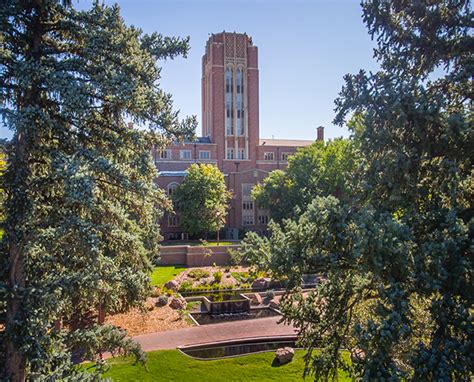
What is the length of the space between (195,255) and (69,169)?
1091 inches

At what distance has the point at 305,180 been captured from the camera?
127 ft

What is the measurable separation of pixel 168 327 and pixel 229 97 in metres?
42.3

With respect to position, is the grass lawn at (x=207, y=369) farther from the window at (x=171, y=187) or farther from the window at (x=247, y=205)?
the window at (x=247, y=205)

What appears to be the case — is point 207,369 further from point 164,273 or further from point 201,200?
point 201,200


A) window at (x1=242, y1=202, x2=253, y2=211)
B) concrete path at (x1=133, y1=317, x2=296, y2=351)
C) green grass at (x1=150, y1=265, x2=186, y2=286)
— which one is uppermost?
window at (x1=242, y1=202, x2=253, y2=211)

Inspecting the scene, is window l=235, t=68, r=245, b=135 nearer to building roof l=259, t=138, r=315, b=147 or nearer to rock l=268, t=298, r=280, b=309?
building roof l=259, t=138, r=315, b=147

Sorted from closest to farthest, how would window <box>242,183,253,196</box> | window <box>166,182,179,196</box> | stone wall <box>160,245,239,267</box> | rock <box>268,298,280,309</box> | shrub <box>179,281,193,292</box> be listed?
rock <box>268,298,280,309</box>, shrub <box>179,281,193,292</box>, stone wall <box>160,245,239,267</box>, window <box>166,182,179,196</box>, window <box>242,183,253,196</box>

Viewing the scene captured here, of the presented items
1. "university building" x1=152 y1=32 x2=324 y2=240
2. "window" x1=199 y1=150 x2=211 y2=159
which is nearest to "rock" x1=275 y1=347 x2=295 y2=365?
"university building" x1=152 y1=32 x2=324 y2=240

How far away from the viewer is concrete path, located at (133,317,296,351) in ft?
51.2

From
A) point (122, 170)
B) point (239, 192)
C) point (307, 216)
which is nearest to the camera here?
point (122, 170)

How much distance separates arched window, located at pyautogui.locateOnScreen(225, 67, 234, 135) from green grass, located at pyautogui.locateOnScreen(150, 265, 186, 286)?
90.4ft

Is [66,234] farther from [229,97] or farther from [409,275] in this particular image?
[229,97]

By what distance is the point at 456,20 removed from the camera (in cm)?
720

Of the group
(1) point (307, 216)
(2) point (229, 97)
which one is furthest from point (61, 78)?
(2) point (229, 97)
